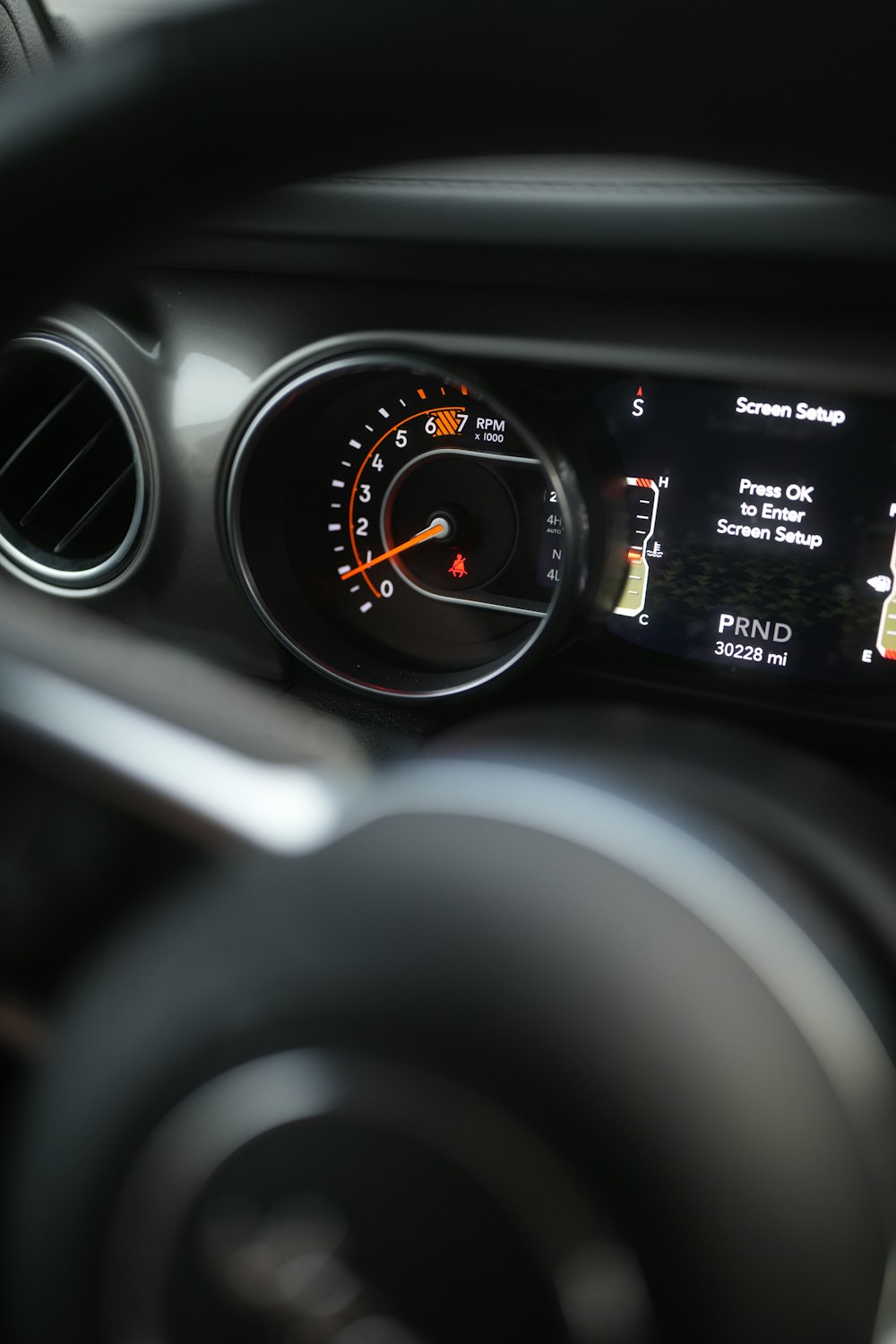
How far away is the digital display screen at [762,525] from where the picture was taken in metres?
1.55

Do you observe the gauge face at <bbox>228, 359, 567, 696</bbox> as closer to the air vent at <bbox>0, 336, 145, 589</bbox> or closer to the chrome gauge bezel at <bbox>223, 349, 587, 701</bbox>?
the chrome gauge bezel at <bbox>223, 349, 587, 701</bbox>

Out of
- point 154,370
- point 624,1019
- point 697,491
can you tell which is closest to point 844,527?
point 697,491

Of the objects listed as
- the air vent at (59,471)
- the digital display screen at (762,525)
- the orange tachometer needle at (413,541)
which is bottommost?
the air vent at (59,471)

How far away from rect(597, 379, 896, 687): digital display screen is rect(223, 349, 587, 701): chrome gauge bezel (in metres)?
0.09

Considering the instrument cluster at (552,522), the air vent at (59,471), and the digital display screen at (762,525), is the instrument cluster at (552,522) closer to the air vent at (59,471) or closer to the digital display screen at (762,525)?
the digital display screen at (762,525)

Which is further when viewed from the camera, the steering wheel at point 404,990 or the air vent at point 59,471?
the air vent at point 59,471

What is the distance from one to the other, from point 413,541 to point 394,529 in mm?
51

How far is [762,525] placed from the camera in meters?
1.61

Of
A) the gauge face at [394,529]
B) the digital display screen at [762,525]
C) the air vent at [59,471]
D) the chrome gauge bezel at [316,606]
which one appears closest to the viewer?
the digital display screen at [762,525]

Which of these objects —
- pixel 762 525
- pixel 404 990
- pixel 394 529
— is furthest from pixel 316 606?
pixel 404 990

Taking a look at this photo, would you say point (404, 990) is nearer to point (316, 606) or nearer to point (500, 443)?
point (500, 443)

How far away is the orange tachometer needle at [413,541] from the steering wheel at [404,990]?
1344 millimetres

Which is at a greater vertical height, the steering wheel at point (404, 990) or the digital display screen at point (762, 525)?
the digital display screen at point (762, 525)

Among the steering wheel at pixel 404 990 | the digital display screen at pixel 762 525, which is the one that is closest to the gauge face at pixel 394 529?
the digital display screen at pixel 762 525
